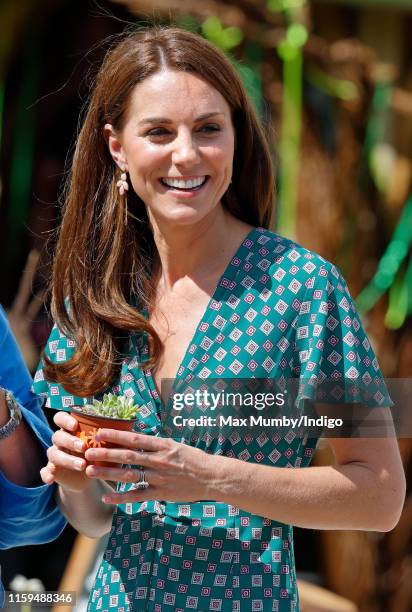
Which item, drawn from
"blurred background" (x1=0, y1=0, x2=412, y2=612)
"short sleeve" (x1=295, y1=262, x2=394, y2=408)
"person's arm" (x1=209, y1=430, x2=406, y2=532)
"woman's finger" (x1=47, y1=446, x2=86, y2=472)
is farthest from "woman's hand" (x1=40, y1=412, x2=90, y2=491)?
"blurred background" (x1=0, y1=0, x2=412, y2=612)

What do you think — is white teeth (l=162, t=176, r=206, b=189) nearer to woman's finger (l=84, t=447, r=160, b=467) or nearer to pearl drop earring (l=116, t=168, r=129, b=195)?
pearl drop earring (l=116, t=168, r=129, b=195)

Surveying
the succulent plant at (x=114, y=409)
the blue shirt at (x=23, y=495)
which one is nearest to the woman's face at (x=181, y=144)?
the succulent plant at (x=114, y=409)

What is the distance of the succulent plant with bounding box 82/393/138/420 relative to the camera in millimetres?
1801

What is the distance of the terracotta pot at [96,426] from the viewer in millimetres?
1750

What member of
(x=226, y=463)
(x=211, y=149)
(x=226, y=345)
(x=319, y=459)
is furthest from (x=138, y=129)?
(x=319, y=459)

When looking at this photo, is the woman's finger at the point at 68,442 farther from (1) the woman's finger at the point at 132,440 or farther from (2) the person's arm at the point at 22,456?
(2) the person's arm at the point at 22,456

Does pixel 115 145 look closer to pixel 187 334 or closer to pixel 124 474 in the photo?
pixel 187 334

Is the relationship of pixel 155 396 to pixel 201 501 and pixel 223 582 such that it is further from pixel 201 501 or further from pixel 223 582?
pixel 223 582

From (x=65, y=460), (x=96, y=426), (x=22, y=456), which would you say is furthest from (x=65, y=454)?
(x=22, y=456)

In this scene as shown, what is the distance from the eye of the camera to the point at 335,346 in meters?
1.86

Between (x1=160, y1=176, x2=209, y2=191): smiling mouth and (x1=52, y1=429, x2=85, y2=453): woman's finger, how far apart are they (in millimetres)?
517

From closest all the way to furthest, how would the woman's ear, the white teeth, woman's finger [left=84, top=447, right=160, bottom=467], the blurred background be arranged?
woman's finger [left=84, top=447, right=160, bottom=467]
the white teeth
the woman's ear
the blurred background

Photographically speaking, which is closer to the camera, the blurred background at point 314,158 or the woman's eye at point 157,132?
the woman's eye at point 157,132

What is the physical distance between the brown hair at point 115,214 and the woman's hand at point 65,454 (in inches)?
6.2
